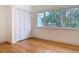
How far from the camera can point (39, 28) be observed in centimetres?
99

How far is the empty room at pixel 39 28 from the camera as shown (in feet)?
3.10

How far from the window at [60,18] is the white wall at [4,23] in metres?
0.29

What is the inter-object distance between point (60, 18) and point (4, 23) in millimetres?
529

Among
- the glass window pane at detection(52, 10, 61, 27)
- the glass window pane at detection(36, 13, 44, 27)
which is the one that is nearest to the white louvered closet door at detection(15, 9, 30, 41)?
the glass window pane at detection(36, 13, 44, 27)

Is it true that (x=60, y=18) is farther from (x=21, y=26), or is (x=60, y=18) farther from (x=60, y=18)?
(x=21, y=26)

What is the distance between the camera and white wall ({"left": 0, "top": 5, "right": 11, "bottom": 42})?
0.94m

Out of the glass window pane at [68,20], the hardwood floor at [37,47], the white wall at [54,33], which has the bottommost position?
the hardwood floor at [37,47]

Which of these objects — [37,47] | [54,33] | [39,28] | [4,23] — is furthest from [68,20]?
[4,23]

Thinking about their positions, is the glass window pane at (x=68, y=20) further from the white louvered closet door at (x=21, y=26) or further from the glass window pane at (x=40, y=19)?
the white louvered closet door at (x=21, y=26)

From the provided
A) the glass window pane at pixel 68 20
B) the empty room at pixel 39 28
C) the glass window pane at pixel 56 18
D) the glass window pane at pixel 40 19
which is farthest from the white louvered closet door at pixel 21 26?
the glass window pane at pixel 68 20
